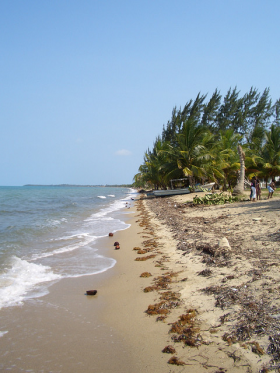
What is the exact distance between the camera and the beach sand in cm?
291

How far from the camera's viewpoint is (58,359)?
308 cm

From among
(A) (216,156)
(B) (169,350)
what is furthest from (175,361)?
(A) (216,156)

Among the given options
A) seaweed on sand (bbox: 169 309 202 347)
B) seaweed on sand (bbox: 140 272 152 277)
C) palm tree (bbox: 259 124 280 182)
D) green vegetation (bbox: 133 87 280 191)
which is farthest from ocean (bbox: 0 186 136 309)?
palm tree (bbox: 259 124 280 182)

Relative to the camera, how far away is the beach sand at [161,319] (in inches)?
114

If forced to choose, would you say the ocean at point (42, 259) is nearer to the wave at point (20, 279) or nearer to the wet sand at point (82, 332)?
the wave at point (20, 279)

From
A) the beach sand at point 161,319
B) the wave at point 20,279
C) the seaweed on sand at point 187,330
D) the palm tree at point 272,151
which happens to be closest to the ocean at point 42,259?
the wave at point 20,279

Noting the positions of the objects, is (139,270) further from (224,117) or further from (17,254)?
(224,117)

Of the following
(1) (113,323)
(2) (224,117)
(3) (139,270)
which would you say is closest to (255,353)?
(1) (113,323)

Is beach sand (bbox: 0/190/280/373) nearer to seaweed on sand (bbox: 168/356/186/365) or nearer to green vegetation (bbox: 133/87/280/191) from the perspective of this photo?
seaweed on sand (bbox: 168/356/186/365)

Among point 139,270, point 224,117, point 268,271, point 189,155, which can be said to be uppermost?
point 224,117

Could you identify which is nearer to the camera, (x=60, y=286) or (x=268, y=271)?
(x=268, y=271)

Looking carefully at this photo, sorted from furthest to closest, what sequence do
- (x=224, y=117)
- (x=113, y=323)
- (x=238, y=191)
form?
(x=224, y=117) → (x=238, y=191) → (x=113, y=323)

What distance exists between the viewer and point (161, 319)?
379 centimetres

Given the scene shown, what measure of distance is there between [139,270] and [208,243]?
2123 millimetres
